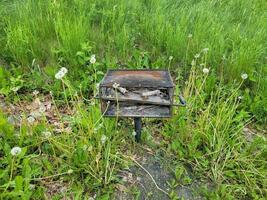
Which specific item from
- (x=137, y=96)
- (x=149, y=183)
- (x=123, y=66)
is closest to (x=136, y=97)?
(x=137, y=96)

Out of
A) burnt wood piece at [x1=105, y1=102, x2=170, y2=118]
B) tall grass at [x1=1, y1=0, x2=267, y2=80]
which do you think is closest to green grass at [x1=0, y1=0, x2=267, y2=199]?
tall grass at [x1=1, y1=0, x2=267, y2=80]

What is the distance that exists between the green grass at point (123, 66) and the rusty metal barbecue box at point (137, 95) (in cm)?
21

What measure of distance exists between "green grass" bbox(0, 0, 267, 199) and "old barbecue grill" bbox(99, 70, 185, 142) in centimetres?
21

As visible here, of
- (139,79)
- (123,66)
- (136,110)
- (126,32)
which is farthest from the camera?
(126,32)

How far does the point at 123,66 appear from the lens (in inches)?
137

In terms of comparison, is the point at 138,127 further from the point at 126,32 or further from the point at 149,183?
the point at 126,32

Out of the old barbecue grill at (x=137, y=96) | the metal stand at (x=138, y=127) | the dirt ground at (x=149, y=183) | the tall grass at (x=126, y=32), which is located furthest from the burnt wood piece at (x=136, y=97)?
the tall grass at (x=126, y=32)

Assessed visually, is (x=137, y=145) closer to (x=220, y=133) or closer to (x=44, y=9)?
(x=220, y=133)

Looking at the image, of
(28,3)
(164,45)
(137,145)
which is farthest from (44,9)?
(137,145)

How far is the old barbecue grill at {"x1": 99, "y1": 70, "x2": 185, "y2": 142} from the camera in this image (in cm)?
234

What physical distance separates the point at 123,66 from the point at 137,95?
1112mm

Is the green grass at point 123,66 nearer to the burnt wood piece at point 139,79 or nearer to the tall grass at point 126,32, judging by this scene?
the tall grass at point 126,32

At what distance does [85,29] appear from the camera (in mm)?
3463

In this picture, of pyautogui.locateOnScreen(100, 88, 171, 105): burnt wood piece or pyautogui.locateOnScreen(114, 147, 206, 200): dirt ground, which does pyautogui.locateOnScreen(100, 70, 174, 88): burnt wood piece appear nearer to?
pyautogui.locateOnScreen(100, 88, 171, 105): burnt wood piece
